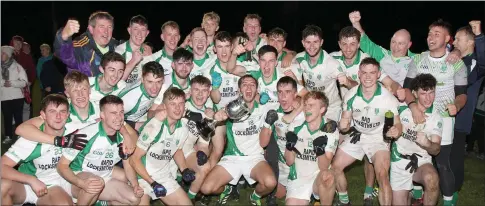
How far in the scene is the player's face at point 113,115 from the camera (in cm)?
582

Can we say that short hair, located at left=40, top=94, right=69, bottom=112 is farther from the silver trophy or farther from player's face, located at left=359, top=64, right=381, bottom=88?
player's face, located at left=359, top=64, right=381, bottom=88

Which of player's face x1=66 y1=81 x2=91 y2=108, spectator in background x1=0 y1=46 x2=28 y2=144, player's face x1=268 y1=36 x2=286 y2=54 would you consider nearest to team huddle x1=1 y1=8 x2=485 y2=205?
player's face x1=66 y1=81 x2=91 y2=108

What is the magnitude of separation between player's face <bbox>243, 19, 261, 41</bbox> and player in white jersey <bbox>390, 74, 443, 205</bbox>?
8.10 feet

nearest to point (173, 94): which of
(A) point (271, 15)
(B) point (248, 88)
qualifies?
(B) point (248, 88)

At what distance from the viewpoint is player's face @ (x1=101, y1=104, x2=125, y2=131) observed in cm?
582

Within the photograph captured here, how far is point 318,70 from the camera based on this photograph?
7.34 m

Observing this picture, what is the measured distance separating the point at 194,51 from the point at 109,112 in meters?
1.91

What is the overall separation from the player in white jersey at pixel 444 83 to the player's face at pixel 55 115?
3.71 meters

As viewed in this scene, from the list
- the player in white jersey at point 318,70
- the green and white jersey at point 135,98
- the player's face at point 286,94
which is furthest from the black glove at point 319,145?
the green and white jersey at point 135,98

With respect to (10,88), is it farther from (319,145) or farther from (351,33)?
(319,145)

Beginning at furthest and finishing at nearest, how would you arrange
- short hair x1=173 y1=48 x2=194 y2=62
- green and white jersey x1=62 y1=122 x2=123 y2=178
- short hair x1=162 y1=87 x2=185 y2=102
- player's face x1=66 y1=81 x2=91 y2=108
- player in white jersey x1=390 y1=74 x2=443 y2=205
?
1. short hair x1=173 y1=48 x2=194 y2=62
2. player in white jersey x1=390 y1=74 x2=443 y2=205
3. short hair x1=162 y1=87 x2=185 y2=102
4. player's face x1=66 y1=81 x2=91 y2=108
5. green and white jersey x1=62 y1=122 x2=123 y2=178

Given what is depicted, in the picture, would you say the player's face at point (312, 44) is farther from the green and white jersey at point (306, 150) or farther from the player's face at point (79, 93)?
the player's face at point (79, 93)

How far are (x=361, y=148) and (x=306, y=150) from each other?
714mm

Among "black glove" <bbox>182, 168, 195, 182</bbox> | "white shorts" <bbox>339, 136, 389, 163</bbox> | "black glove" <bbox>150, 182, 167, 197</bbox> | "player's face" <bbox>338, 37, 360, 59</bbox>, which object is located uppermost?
"player's face" <bbox>338, 37, 360, 59</bbox>
